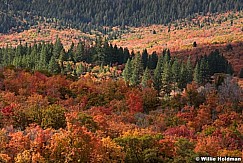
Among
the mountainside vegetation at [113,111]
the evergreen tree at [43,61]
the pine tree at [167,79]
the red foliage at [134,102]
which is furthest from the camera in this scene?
the evergreen tree at [43,61]

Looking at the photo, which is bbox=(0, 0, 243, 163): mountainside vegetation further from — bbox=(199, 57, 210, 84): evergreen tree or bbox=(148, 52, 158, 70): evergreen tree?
bbox=(148, 52, 158, 70): evergreen tree

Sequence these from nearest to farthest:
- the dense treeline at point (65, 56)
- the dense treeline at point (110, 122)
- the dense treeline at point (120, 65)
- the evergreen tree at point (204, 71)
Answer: the dense treeline at point (110, 122), the dense treeline at point (120, 65), the evergreen tree at point (204, 71), the dense treeline at point (65, 56)

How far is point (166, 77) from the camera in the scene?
141 m

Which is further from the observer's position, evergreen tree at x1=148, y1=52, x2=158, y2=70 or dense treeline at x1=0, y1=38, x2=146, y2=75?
evergreen tree at x1=148, y1=52, x2=158, y2=70

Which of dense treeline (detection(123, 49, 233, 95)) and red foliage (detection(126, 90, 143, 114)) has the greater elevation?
dense treeline (detection(123, 49, 233, 95))

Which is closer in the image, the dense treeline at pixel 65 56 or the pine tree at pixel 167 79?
the pine tree at pixel 167 79

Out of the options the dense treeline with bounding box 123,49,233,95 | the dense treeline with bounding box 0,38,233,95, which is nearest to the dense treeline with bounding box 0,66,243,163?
the dense treeline with bounding box 123,49,233,95

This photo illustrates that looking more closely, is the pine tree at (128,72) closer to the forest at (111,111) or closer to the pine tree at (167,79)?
the forest at (111,111)

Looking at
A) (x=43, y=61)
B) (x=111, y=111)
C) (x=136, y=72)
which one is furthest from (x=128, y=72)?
(x=111, y=111)

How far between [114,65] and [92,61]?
32.2ft

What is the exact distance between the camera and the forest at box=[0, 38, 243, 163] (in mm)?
52969

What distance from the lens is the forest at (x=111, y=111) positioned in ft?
174

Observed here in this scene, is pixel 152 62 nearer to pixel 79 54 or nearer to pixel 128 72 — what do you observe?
pixel 128 72

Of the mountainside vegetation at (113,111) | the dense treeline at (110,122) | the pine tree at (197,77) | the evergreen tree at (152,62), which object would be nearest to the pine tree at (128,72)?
the mountainside vegetation at (113,111)
